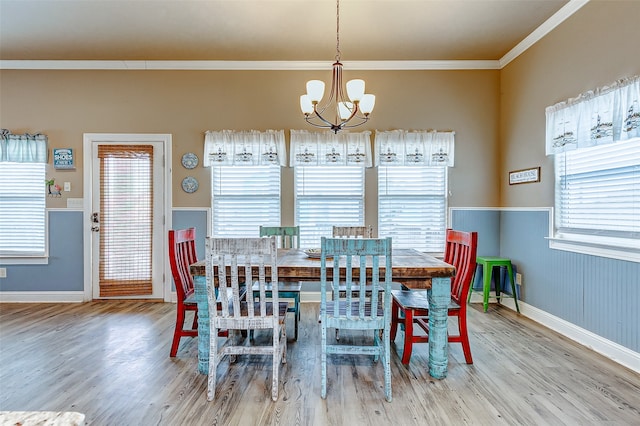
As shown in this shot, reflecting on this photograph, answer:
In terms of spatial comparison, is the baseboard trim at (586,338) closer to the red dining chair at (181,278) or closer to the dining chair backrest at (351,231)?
the dining chair backrest at (351,231)

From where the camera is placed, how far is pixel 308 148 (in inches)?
160

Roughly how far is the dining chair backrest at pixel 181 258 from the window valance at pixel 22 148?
268 centimetres

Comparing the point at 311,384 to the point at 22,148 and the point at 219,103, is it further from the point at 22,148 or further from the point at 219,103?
the point at 22,148

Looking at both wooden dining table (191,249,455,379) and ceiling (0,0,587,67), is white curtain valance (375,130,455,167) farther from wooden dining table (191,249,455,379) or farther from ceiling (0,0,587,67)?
wooden dining table (191,249,455,379)

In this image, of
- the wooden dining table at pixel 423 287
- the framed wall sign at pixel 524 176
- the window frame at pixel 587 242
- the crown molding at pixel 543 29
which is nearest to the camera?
the wooden dining table at pixel 423 287

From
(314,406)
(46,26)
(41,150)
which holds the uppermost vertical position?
(46,26)

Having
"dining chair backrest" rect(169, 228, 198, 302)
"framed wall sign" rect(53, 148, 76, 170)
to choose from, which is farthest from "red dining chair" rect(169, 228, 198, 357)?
"framed wall sign" rect(53, 148, 76, 170)

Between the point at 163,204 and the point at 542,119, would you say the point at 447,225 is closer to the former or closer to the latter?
the point at 542,119

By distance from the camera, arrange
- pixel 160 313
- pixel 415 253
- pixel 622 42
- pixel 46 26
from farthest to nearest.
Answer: pixel 160 313
pixel 46 26
pixel 415 253
pixel 622 42

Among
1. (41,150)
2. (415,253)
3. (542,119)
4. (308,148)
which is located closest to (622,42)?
(542,119)

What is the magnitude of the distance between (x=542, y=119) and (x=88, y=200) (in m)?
5.19

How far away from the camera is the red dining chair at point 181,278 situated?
248 cm

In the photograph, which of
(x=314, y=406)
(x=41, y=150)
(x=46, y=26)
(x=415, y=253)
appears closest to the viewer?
(x=314, y=406)

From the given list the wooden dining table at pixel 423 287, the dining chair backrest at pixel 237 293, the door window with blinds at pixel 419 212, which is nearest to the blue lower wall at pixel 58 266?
the wooden dining table at pixel 423 287
